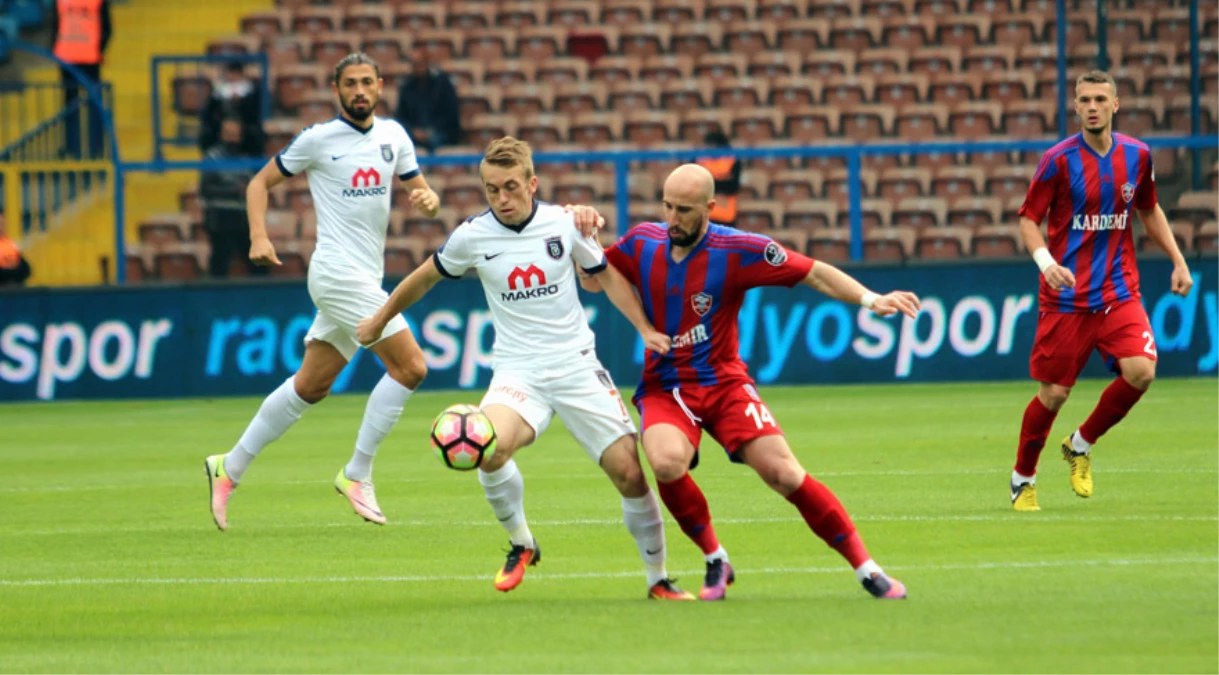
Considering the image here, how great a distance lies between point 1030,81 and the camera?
20.8 m

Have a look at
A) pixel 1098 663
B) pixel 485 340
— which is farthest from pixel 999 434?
pixel 1098 663

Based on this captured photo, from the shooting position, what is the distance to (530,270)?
7211mm

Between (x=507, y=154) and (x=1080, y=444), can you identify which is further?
(x=1080, y=444)

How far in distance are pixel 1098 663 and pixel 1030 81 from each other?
52.9 ft

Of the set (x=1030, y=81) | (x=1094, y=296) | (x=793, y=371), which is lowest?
(x=793, y=371)

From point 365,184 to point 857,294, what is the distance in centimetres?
381

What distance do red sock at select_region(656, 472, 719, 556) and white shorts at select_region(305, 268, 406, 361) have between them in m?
3.22

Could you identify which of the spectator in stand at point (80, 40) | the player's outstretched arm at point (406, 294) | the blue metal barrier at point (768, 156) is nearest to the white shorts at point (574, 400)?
the player's outstretched arm at point (406, 294)

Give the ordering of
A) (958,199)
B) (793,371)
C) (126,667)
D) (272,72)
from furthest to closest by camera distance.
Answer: (272,72) < (958,199) < (793,371) < (126,667)

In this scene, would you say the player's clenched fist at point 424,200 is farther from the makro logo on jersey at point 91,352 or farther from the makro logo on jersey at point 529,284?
the makro logo on jersey at point 91,352

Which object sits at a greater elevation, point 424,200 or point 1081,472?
point 424,200

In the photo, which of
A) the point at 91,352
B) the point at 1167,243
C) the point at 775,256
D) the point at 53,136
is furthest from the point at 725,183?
the point at 775,256

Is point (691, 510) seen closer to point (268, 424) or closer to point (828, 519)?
point (828, 519)

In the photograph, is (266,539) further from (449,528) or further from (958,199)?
(958,199)
